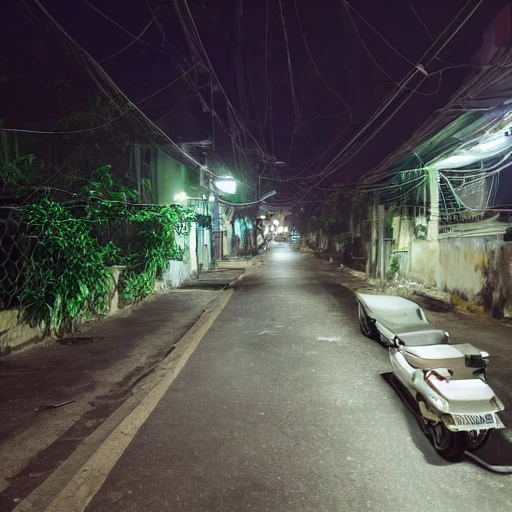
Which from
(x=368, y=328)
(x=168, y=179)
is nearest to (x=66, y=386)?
(x=368, y=328)

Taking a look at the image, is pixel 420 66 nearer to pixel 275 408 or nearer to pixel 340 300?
pixel 340 300

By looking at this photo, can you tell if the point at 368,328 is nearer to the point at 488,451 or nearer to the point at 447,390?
the point at 488,451

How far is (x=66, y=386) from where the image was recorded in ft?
17.9

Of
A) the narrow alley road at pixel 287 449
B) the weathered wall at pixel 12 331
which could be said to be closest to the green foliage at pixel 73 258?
the weathered wall at pixel 12 331

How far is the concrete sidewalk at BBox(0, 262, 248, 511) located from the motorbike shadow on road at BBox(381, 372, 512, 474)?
341 centimetres

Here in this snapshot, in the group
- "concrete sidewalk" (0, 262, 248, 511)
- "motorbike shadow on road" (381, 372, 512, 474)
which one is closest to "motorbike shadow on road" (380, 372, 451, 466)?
"motorbike shadow on road" (381, 372, 512, 474)

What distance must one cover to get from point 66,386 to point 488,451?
5.07 m

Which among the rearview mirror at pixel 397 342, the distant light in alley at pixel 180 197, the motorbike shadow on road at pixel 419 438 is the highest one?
the distant light in alley at pixel 180 197

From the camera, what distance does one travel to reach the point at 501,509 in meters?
2.98

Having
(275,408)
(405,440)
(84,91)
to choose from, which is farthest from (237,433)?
(84,91)

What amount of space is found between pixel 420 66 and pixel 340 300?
7.10m

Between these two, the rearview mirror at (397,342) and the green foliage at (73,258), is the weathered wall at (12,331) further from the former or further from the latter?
the rearview mirror at (397,342)

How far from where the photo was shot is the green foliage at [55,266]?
23.2ft

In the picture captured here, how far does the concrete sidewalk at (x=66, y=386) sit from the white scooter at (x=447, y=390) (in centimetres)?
347
